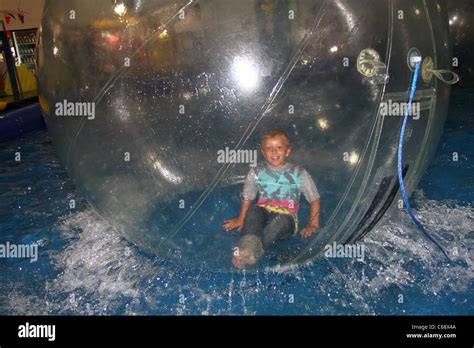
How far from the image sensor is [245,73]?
2.04 meters

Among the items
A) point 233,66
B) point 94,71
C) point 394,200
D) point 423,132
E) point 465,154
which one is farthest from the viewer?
point 465,154

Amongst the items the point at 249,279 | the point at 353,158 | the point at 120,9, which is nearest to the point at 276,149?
the point at 353,158

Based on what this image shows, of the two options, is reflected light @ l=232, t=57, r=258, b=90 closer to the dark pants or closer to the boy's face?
the boy's face

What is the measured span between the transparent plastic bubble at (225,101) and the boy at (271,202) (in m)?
0.05

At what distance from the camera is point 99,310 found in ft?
8.28

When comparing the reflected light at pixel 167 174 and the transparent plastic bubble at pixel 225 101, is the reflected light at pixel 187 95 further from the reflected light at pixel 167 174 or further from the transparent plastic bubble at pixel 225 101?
the reflected light at pixel 167 174

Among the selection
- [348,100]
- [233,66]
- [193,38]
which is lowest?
[348,100]

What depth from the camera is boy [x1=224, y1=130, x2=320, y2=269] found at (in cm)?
221

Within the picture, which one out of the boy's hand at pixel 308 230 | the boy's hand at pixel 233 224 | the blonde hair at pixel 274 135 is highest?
the blonde hair at pixel 274 135

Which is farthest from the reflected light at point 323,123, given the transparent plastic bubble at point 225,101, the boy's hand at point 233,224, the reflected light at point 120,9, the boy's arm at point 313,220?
the reflected light at point 120,9

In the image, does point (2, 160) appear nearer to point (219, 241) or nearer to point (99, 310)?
point (99, 310)

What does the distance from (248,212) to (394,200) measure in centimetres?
82

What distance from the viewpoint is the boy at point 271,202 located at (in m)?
2.21
